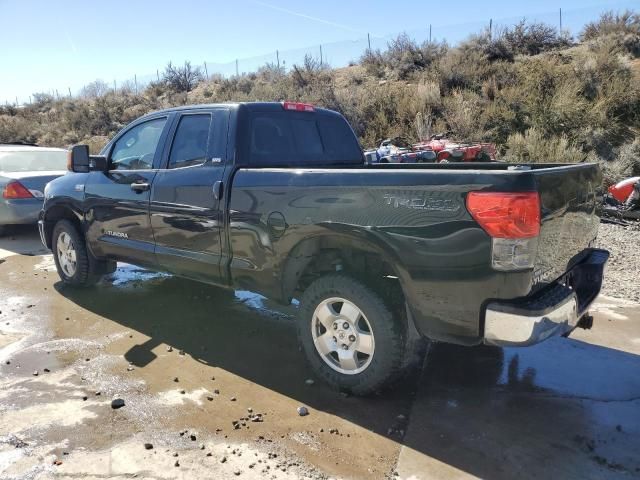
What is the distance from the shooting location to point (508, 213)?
9.20 ft

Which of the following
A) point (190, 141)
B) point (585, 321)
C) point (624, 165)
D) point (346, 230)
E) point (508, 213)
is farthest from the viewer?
point (624, 165)

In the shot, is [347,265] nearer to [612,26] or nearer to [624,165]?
[624,165]

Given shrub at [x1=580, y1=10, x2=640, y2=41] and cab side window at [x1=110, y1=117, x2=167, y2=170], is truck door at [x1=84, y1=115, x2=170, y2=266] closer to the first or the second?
cab side window at [x1=110, y1=117, x2=167, y2=170]

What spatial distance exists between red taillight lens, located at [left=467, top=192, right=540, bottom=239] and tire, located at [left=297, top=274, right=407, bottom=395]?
0.92 m

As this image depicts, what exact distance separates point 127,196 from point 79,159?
80cm

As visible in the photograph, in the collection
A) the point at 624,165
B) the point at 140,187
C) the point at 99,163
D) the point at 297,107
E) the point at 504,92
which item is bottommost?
the point at 624,165

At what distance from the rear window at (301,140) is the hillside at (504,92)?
26.9 feet

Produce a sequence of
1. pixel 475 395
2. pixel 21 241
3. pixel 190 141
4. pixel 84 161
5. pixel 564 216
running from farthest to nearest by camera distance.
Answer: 1. pixel 21 241
2. pixel 84 161
3. pixel 190 141
4. pixel 475 395
5. pixel 564 216

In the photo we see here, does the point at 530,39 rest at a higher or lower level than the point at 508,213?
higher

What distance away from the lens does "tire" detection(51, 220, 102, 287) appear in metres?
5.90

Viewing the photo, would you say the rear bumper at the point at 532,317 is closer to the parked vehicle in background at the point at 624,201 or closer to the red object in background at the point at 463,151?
the parked vehicle in background at the point at 624,201

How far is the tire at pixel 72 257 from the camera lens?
5.90m

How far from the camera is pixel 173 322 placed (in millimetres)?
5145

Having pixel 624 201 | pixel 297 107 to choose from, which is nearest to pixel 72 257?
pixel 297 107
